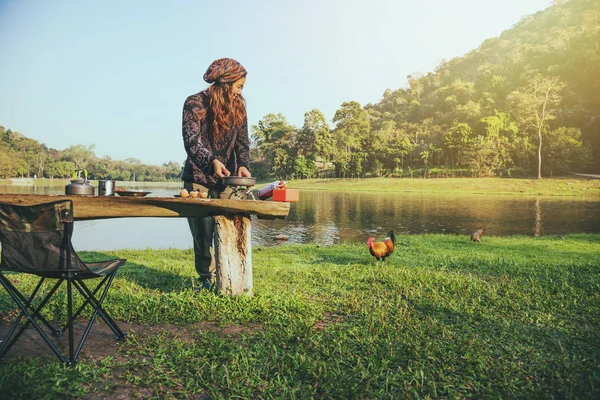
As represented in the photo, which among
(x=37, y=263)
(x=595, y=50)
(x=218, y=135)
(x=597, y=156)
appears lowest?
(x=37, y=263)

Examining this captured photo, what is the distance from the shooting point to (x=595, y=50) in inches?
2098

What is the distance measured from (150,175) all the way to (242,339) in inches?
3989

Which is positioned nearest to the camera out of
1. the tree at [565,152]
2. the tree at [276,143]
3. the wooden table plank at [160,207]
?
the wooden table plank at [160,207]

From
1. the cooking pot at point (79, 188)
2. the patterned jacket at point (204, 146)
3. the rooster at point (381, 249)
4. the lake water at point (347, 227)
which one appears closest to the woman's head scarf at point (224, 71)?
the patterned jacket at point (204, 146)

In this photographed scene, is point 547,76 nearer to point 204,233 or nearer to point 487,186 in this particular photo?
point 487,186

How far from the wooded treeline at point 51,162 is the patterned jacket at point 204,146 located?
54699 mm

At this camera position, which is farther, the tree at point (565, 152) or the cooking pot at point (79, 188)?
the tree at point (565, 152)

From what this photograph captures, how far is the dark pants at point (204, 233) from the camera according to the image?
3.95 m

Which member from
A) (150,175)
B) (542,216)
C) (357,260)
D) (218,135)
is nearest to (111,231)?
(357,260)

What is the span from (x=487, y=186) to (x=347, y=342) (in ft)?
135

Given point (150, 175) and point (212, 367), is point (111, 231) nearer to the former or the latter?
point (212, 367)

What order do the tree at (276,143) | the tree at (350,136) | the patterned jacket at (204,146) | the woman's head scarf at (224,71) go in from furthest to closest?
the tree at (276,143) → the tree at (350,136) → the woman's head scarf at (224,71) → the patterned jacket at (204,146)

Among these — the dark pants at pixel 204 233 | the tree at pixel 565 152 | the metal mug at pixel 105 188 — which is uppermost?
the tree at pixel 565 152

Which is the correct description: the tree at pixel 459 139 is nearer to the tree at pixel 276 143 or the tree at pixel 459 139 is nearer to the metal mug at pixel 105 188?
the tree at pixel 276 143
